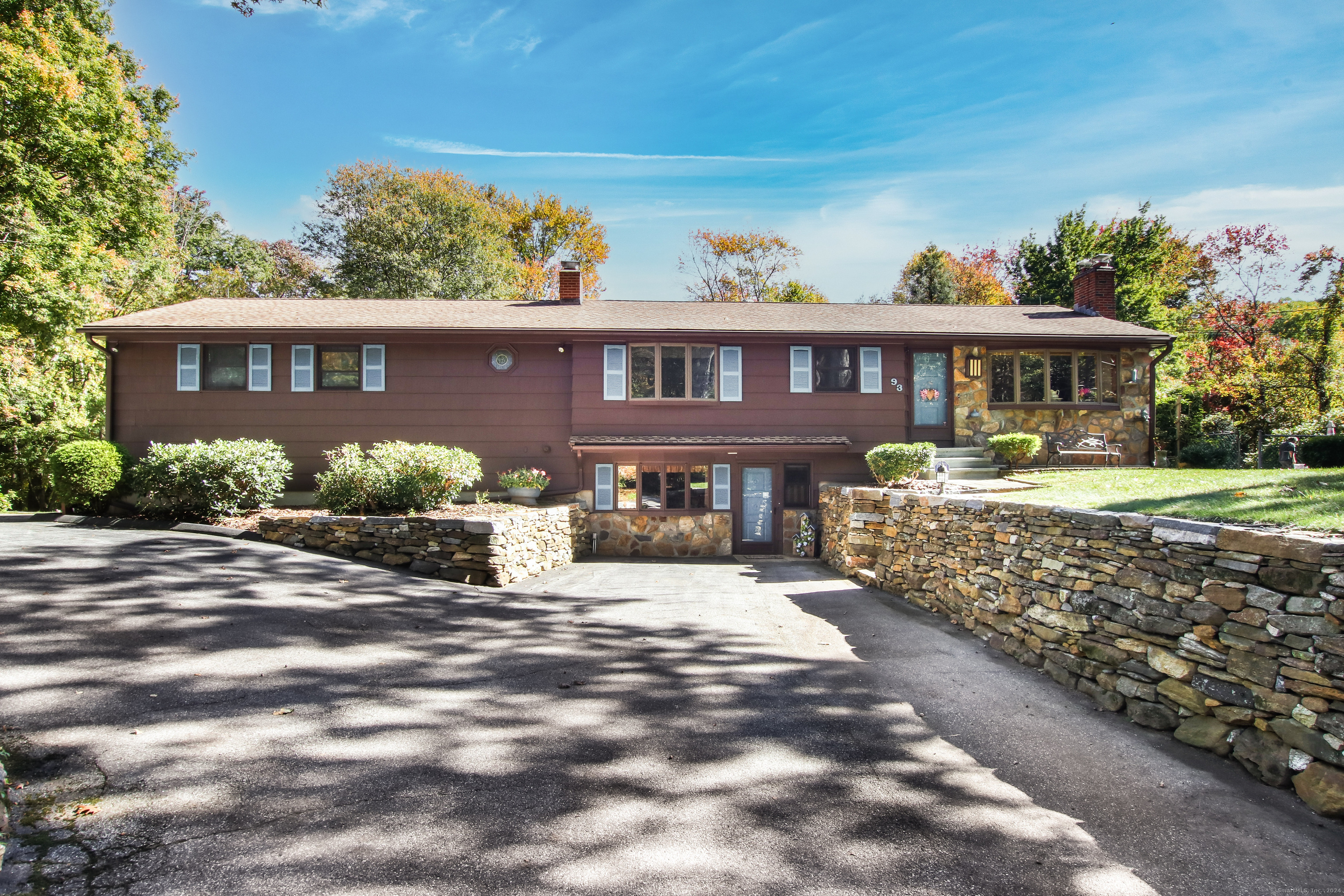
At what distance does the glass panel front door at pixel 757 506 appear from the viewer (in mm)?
14344

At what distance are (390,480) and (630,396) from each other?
5626 millimetres

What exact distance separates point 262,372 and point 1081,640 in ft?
51.1

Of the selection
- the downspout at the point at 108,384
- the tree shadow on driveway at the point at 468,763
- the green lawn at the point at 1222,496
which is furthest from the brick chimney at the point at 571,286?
the green lawn at the point at 1222,496

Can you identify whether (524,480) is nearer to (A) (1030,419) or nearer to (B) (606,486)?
(B) (606,486)

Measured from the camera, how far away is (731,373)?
14383mm

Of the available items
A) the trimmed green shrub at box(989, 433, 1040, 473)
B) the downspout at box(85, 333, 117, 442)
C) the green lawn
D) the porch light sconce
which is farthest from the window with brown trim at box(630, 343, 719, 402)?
the downspout at box(85, 333, 117, 442)

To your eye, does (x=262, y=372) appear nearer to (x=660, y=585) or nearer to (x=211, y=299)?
(x=211, y=299)

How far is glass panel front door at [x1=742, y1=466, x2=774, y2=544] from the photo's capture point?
1434 centimetres

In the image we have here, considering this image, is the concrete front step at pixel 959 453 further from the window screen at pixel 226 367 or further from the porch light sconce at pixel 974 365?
the window screen at pixel 226 367

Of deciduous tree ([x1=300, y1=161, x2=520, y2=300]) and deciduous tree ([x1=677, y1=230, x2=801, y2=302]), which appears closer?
deciduous tree ([x1=300, y1=161, x2=520, y2=300])

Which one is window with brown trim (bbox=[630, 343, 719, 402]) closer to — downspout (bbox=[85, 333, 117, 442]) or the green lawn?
the green lawn

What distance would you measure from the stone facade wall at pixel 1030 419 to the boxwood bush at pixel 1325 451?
4184 mm

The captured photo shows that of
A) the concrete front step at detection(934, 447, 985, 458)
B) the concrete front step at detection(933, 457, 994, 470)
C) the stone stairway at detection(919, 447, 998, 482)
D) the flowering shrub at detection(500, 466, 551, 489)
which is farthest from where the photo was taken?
the concrete front step at detection(934, 447, 985, 458)

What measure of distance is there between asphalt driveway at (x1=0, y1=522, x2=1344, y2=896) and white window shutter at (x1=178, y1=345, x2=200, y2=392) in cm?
835
